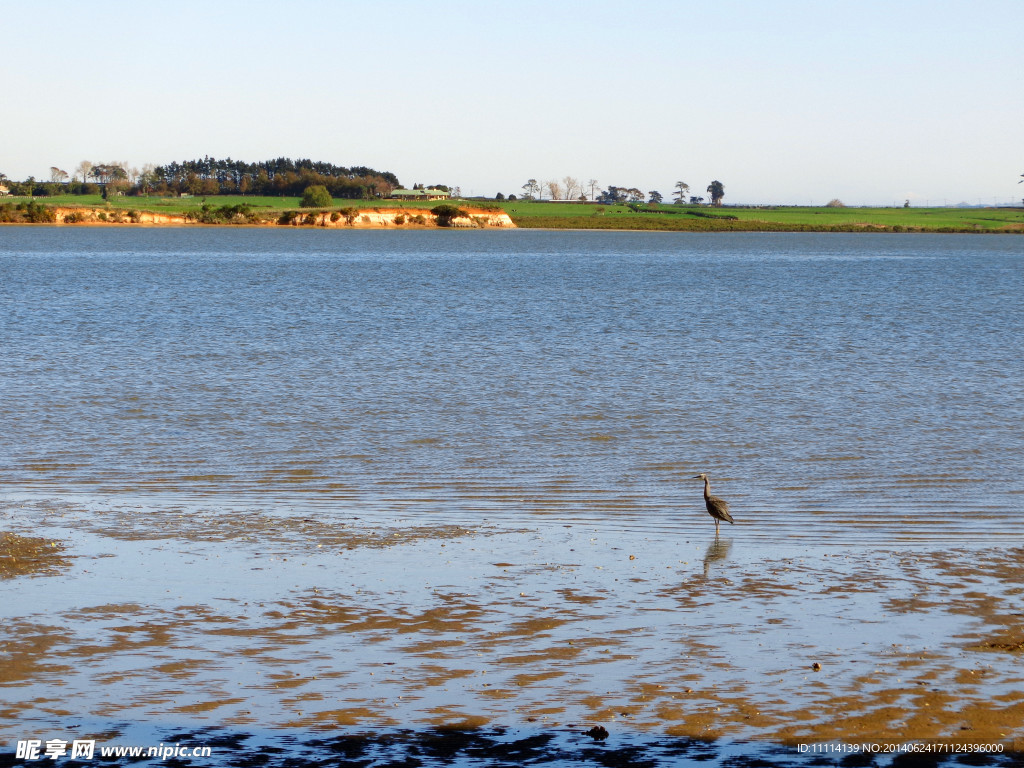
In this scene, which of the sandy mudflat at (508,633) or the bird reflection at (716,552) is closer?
the sandy mudflat at (508,633)

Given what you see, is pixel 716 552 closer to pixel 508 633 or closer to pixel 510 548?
pixel 510 548

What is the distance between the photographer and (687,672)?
941 cm

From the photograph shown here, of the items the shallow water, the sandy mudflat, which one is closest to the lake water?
the shallow water

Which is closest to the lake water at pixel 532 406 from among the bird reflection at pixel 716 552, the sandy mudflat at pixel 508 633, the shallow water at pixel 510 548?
the shallow water at pixel 510 548

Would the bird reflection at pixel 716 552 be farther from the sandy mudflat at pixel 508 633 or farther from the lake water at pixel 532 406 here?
the lake water at pixel 532 406

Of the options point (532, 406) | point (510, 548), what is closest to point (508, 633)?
point (510, 548)

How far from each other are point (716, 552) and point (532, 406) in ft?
40.8

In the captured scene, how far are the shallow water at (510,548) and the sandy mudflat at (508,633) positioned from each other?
1.6 inches

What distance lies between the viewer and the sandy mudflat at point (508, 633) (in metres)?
8.45

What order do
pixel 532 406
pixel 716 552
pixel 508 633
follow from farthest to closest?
pixel 532 406
pixel 716 552
pixel 508 633

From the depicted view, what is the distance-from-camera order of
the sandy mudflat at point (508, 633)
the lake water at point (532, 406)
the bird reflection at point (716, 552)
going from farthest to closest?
the lake water at point (532, 406), the bird reflection at point (716, 552), the sandy mudflat at point (508, 633)

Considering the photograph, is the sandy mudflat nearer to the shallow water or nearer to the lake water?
the shallow water

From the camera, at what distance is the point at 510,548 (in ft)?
45.2

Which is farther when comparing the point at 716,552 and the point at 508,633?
the point at 716,552
